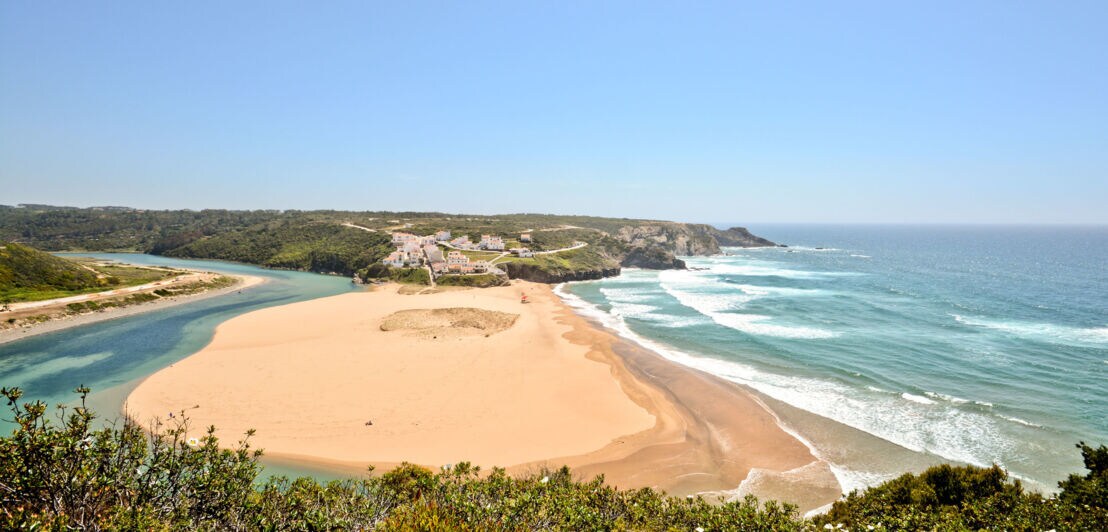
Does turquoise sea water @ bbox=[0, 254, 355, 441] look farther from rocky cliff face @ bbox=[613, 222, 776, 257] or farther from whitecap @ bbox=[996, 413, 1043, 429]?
rocky cliff face @ bbox=[613, 222, 776, 257]

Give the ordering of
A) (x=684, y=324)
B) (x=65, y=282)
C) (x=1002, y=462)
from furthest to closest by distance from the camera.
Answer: (x=65, y=282)
(x=684, y=324)
(x=1002, y=462)

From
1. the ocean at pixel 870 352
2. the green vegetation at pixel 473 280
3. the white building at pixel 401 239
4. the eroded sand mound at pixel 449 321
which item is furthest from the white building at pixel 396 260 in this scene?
the eroded sand mound at pixel 449 321

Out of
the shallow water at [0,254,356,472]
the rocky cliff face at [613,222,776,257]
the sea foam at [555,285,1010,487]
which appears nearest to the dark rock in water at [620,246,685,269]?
the rocky cliff face at [613,222,776,257]

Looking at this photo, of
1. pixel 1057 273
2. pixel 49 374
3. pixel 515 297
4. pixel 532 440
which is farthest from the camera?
pixel 1057 273

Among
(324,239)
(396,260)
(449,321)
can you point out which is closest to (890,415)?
(449,321)

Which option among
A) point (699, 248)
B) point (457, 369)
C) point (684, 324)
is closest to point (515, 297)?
point (684, 324)

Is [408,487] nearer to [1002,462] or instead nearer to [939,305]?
[1002,462]

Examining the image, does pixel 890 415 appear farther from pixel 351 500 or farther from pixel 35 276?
pixel 35 276
